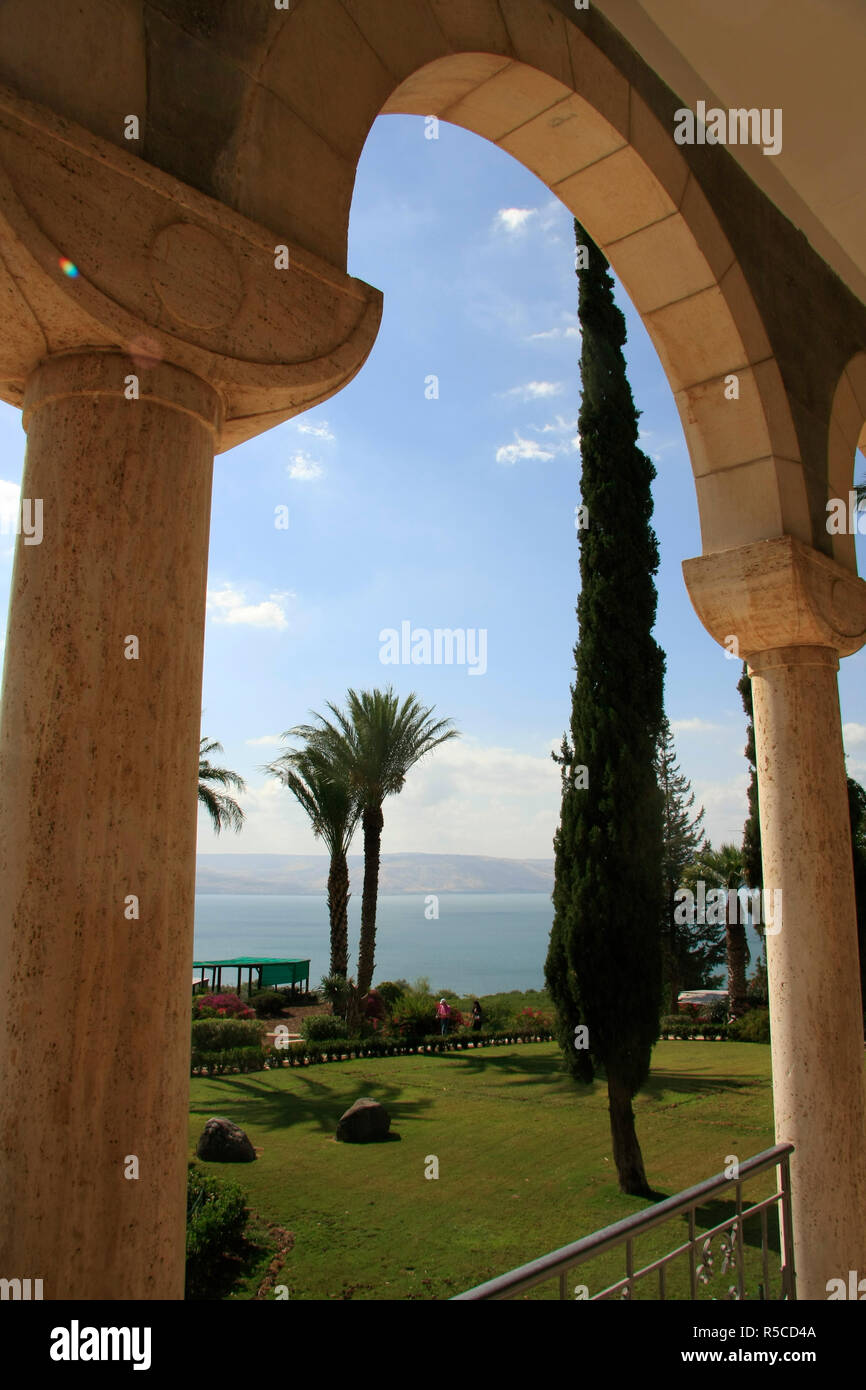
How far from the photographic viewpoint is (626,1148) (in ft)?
34.7

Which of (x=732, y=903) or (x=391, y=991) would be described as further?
(x=732, y=903)

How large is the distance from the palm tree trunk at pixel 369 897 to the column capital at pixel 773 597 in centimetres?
1609

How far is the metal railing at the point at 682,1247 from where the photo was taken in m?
2.43

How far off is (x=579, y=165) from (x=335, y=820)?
1910 cm

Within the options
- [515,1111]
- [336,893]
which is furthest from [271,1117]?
[336,893]

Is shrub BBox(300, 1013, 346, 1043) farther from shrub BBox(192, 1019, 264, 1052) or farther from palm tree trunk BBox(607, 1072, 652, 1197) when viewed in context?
palm tree trunk BBox(607, 1072, 652, 1197)

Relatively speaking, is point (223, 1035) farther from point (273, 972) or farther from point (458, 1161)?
point (273, 972)

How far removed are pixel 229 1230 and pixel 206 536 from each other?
7.61 m

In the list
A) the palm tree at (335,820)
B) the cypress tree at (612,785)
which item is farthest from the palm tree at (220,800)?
the cypress tree at (612,785)

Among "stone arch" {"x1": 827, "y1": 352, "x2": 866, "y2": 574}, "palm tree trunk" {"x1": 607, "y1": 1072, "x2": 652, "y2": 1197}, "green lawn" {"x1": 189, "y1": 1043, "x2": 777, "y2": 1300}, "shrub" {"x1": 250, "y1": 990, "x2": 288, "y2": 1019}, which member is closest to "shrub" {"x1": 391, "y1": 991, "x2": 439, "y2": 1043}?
"green lawn" {"x1": 189, "y1": 1043, "x2": 777, "y2": 1300}

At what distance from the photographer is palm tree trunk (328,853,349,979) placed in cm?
2197

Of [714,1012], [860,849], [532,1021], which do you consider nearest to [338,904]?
[532,1021]

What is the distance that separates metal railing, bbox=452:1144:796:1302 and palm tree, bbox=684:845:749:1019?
63.6 feet
